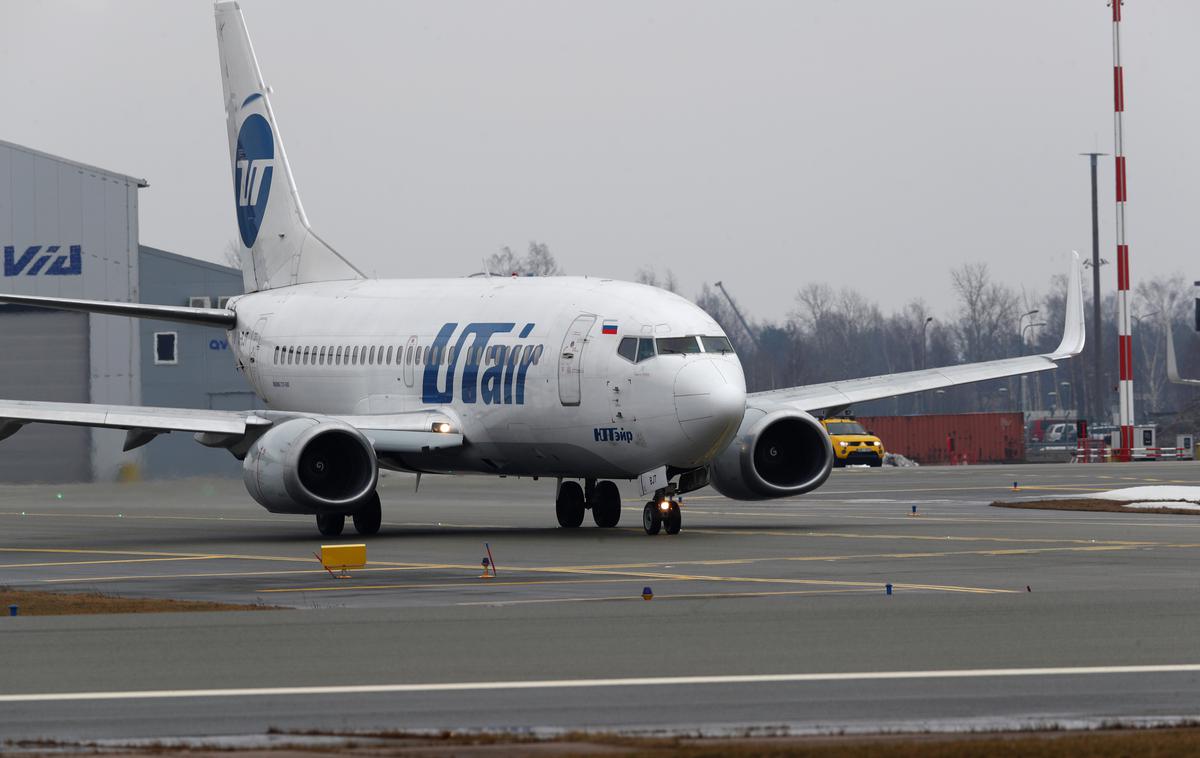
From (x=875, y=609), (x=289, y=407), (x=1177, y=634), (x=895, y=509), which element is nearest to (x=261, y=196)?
(x=289, y=407)

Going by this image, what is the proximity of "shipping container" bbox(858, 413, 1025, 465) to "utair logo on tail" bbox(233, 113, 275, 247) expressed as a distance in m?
49.9

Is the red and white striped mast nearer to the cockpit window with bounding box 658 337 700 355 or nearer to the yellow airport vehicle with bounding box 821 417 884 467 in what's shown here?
the yellow airport vehicle with bounding box 821 417 884 467

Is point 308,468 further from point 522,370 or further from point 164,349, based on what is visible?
point 164,349

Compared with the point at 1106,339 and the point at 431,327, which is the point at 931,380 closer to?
the point at 431,327

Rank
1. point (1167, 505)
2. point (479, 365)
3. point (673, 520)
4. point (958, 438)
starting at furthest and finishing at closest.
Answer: point (958, 438) → point (1167, 505) → point (479, 365) → point (673, 520)

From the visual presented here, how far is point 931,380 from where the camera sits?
36.8 metres

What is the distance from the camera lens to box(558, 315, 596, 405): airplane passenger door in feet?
102

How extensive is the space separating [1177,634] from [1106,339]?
188204 millimetres

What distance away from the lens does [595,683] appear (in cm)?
1296

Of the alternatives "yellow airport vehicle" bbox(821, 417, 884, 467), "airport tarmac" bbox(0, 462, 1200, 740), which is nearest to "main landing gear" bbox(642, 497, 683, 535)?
"airport tarmac" bbox(0, 462, 1200, 740)

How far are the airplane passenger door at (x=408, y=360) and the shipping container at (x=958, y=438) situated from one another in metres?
54.8

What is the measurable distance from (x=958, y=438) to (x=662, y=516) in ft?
201

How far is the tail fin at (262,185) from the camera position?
41969mm

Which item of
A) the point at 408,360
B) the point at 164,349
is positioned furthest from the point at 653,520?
the point at 164,349
